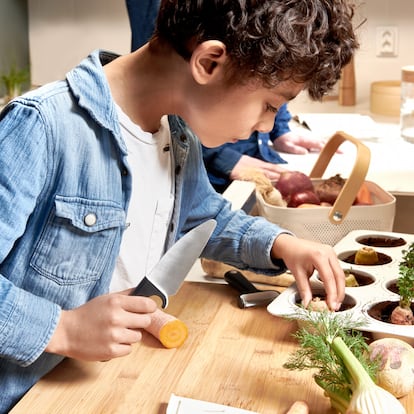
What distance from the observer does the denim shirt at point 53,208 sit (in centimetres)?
89

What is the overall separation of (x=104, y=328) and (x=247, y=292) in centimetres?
32

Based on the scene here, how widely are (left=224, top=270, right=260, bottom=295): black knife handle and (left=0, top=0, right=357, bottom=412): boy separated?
0.07 m

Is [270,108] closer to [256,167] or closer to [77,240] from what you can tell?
[77,240]

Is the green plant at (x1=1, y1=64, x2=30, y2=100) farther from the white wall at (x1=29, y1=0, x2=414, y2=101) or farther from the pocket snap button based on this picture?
the pocket snap button

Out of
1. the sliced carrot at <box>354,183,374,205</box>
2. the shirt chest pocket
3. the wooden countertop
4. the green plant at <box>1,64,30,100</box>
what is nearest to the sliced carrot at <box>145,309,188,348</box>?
the wooden countertop

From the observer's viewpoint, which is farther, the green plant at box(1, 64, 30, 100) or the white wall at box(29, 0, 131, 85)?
the white wall at box(29, 0, 131, 85)

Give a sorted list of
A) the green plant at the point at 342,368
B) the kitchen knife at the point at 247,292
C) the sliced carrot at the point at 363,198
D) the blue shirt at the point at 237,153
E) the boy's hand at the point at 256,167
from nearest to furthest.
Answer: the green plant at the point at 342,368, the kitchen knife at the point at 247,292, the sliced carrot at the point at 363,198, the boy's hand at the point at 256,167, the blue shirt at the point at 237,153

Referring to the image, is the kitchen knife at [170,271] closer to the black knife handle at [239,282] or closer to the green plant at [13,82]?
the black knife handle at [239,282]

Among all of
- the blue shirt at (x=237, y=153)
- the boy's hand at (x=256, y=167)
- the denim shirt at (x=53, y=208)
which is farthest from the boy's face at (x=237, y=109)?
the blue shirt at (x=237, y=153)

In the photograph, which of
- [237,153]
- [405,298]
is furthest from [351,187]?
[237,153]

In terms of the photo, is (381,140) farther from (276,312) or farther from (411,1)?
(276,312)

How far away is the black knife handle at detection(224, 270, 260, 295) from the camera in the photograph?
1140mm

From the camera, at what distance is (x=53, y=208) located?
957 mm

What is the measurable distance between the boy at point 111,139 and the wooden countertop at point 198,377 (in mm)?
42
